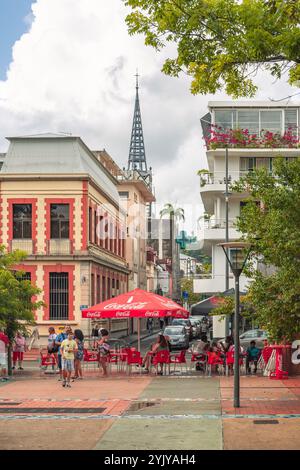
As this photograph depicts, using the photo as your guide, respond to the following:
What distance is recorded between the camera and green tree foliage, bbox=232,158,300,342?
15.9 meters

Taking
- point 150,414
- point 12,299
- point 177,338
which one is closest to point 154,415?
point 150,414

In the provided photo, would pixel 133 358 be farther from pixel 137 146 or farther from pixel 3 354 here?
pixel 137 146

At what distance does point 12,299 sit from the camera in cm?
2583

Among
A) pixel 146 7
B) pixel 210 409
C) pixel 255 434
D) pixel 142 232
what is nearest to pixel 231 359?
pixel 210 409

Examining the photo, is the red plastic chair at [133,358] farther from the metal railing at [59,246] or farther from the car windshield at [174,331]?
the metal railing at [59,246]

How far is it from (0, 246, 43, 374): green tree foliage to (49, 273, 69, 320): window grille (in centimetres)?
1432

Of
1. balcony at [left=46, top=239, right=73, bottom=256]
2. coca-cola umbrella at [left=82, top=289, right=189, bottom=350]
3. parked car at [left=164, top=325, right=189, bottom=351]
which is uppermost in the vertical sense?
balcony at [left=46, top=239, right=73, bottom=256]

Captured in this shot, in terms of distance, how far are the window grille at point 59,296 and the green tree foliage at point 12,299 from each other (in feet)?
47.0

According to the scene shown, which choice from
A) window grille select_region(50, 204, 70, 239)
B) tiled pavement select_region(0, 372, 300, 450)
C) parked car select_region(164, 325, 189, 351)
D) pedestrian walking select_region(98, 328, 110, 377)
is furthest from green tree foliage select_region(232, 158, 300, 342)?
window grille select_region(50, 204, 70, 239)

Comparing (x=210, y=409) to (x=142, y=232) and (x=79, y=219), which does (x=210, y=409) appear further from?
(x=142, y=232)

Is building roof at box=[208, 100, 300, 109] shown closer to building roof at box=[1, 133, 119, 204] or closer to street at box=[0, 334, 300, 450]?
building roof at box=[1, 133, 119, 204]

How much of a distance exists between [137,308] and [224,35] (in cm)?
1293

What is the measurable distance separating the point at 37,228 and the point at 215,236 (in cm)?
1099

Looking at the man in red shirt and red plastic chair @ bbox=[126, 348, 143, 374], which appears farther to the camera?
the man in red shirt
